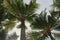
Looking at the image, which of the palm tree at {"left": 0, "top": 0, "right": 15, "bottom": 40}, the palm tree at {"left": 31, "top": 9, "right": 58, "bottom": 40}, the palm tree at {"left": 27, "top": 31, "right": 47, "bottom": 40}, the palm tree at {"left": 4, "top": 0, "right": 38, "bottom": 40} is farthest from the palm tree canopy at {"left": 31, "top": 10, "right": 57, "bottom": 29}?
the palm tree at {"left": 0, "top": 0, "right": 15, "bottom": 40}

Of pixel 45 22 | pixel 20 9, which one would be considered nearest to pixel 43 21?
pixel 45 22

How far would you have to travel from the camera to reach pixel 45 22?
56.5ft

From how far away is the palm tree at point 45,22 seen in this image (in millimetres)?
17000

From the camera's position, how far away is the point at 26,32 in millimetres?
17938

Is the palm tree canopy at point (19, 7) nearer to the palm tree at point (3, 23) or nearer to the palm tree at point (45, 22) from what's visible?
the palm tree at point (45, 22)

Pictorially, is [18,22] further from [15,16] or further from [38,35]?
[38,35]

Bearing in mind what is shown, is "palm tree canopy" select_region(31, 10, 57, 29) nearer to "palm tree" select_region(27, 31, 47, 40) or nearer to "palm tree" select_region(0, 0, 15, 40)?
"palm tree" select_region(27, 31, 47, 40)

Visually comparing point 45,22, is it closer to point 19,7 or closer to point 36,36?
point 36,36

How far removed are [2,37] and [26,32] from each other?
12.0 feet

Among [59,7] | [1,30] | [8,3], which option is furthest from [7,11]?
[59,7]

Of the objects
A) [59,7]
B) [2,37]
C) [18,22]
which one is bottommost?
[2,37]

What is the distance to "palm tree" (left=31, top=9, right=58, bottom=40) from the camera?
1700cm

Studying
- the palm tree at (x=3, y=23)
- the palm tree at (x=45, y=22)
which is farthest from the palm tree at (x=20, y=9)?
the palm tree at (x=3, y=23)

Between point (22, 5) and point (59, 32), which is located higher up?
point (22, 5)
